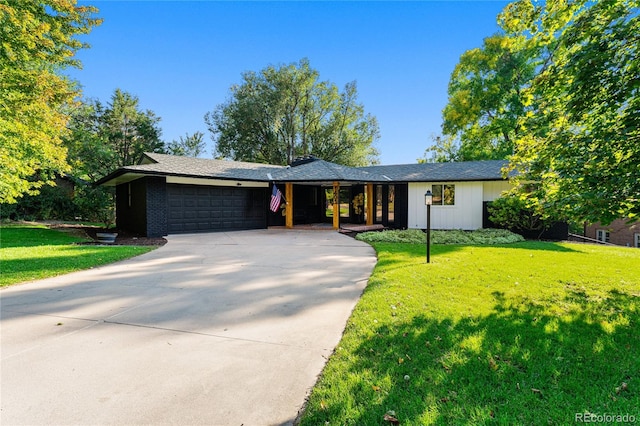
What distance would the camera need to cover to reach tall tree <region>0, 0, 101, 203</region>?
977cm

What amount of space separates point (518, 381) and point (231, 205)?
555 inches

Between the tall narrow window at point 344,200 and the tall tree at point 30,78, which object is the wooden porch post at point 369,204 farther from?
the tall tree at point 30,78

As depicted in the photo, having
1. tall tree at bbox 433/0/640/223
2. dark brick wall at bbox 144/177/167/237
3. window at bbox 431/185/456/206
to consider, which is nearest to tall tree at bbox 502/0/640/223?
tall tree at bbox 433/0/640/223

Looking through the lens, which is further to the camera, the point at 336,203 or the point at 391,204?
the point at 391,204

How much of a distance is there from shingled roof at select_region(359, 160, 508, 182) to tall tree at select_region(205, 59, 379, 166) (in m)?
13.3

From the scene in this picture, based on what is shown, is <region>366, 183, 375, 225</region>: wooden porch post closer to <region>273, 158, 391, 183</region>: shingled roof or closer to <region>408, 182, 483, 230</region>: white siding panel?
<region>273, 158, 391, 183</region>: shingled roof

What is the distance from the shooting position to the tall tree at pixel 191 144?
31078 millimetres

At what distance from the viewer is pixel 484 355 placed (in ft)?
9.27

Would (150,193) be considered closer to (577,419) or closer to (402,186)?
(402,186)

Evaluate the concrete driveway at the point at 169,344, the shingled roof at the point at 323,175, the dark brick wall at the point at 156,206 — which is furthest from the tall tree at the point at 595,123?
the dark brick wall at the point at 156,206

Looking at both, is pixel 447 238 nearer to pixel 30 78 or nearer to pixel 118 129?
pixel 30 78

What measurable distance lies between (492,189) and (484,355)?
1347 cm

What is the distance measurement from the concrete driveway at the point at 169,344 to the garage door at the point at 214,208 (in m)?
7.44

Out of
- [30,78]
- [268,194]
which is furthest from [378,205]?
[30,78]
